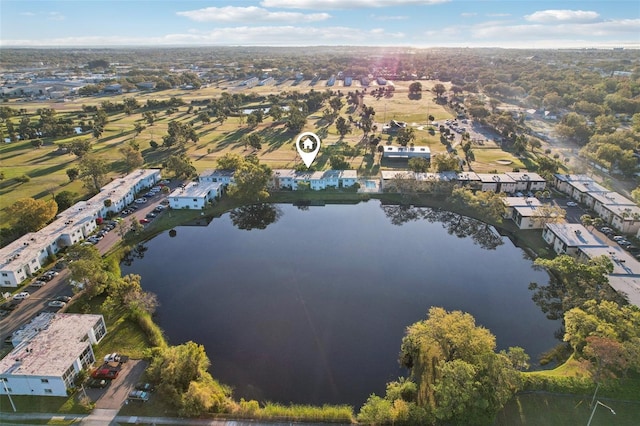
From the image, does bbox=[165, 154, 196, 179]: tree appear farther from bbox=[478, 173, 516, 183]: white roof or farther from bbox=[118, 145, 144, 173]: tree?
bbox=[478, 173, 516, 183]: white roof

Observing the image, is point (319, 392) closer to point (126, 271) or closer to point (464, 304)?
point (464, 304)

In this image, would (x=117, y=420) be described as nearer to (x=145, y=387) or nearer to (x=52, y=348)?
(x=145, y=387)

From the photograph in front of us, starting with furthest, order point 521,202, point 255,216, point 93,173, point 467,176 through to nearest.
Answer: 1. point 467,176
2. point 93,173
3. point 255,216
4. point 521,202

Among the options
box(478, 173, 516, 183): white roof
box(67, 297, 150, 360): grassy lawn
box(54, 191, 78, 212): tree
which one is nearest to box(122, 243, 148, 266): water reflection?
box(67, 297, 150, 360): grassy lawn

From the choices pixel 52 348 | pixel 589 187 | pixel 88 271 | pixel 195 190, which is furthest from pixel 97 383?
pixel 589 187

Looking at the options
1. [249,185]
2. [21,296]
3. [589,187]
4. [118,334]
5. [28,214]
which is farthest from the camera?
[589,187]

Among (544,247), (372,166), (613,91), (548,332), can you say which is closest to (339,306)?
(548,332)
